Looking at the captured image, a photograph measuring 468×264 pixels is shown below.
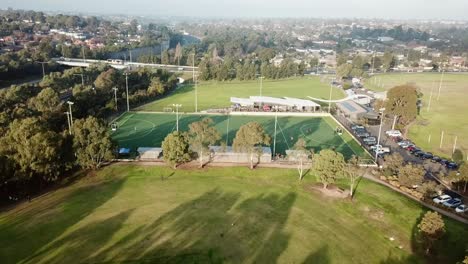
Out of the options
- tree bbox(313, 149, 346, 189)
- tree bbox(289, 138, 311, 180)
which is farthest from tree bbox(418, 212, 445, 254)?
tree bbox(289, 138, 311, 180)

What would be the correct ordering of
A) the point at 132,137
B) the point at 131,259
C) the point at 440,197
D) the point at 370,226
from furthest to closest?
the point at 132,137, the point at 440,197, the point at 370,226, the point at 131,259

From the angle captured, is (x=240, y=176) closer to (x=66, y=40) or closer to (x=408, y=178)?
(x=408, y=178)

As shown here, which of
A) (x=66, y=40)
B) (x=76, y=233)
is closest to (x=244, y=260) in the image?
(x=76, y=233)

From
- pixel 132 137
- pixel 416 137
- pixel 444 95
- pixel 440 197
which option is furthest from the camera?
pixel 444 95

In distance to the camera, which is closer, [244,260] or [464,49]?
[244,260]

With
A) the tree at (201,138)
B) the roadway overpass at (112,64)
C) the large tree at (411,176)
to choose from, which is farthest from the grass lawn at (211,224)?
the roadway overpass at (112,64)

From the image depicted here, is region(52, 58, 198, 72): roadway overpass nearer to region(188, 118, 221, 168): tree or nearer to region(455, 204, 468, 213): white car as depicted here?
region(188, 118, 221, 168): tree

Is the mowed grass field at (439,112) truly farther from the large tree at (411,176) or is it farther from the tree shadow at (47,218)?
the tree shadow at (47,218)
